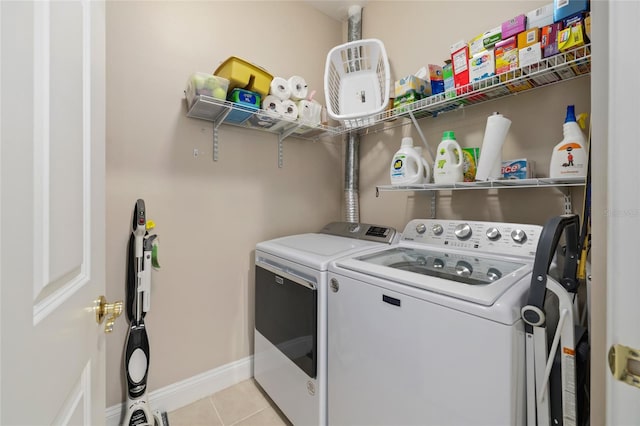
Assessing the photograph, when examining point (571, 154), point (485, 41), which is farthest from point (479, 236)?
point (485, 41)

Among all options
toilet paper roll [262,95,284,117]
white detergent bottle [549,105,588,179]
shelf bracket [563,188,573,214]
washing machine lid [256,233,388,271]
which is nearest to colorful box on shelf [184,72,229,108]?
toilet paper roll [262,95,284,117]

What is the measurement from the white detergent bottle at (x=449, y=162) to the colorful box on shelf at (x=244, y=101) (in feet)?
3.61

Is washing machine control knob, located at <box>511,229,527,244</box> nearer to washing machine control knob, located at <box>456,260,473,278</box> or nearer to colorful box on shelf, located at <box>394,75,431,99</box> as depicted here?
washing machine control knob, located at <box>456,260,473,278</box>

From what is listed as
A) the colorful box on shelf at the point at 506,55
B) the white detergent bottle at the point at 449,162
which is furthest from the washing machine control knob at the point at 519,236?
the colorful box on shelf at the point at 506,55

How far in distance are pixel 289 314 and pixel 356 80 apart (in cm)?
167

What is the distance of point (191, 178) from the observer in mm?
1792

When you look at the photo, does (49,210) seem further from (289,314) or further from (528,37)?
(528,37)

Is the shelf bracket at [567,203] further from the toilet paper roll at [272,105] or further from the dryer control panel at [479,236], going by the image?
the toilet paper roll at [272,105]

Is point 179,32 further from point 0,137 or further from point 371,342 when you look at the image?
point 371,342

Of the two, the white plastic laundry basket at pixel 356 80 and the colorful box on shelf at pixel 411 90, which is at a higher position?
the white plastic laundry basket at pixel 356 80

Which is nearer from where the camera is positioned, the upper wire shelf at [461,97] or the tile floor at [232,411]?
the upper wire shelf at [461,97]

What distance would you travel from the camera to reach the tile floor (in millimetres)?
1647

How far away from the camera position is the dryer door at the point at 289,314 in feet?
4.53

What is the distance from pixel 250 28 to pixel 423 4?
48.1 inches
